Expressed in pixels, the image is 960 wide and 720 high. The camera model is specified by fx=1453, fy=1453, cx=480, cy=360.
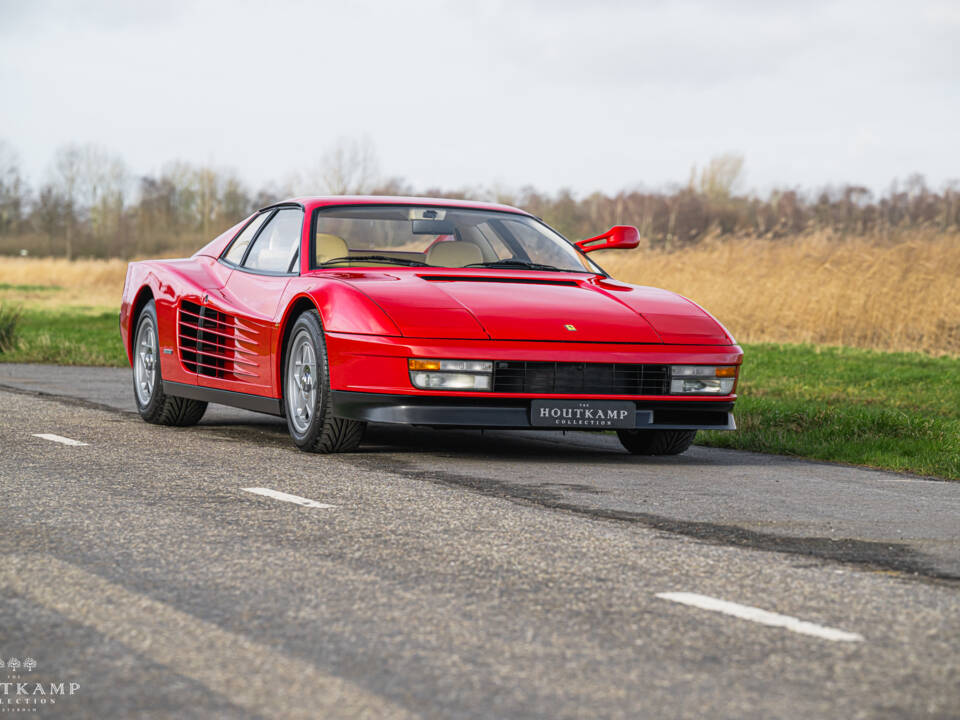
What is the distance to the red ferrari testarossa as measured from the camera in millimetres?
7348

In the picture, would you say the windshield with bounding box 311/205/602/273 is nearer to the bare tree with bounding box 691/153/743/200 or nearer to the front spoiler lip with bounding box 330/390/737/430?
the front spoiler lip with bounding box 330/390/737/430

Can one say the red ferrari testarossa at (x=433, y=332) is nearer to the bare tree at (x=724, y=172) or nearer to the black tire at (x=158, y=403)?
the black tire at (x=158, y=403)

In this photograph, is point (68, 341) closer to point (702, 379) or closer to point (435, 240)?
point (435, 240)

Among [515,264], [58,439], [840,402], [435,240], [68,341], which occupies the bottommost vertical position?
[68,341]

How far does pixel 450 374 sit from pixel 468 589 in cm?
304

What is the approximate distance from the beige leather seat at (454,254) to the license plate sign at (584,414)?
1446 mm

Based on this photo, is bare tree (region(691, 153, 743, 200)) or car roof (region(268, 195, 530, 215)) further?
bare tree (region(691, 153, 743, 200))

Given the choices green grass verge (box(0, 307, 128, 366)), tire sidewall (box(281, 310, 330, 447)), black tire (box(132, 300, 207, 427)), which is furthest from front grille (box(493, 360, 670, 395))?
green grass verge (box(0, 307, 128, 366))

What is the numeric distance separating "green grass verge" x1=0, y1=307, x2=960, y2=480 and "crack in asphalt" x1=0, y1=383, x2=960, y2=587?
2.64 metres

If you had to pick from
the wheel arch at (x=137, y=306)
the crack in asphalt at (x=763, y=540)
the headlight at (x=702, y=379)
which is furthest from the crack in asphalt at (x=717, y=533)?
the wheel arch at (x=137, y=306)

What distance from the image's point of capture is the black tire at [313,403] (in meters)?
7.62

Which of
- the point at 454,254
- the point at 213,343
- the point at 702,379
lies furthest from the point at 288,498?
the point at 213,343

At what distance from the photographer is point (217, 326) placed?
8.84 metres

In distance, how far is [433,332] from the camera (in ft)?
24.0
